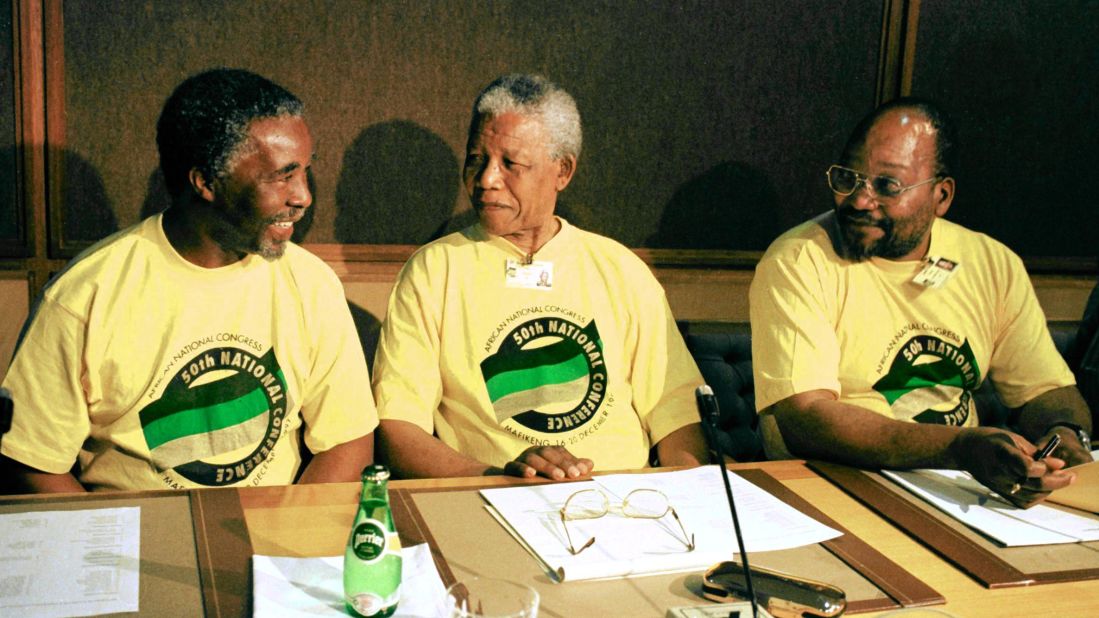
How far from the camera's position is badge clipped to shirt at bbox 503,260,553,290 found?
233cm

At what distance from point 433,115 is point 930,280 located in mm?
1388

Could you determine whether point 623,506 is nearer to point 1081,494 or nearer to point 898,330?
point 1081,494

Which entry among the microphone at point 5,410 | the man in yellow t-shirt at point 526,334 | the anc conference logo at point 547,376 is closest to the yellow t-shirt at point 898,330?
the man in yellow t-shirt at point 526,334

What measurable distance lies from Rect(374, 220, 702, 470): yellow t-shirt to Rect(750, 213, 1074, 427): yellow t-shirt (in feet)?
0.86

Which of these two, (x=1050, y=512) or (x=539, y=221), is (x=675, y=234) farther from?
(x=1050, y=512)

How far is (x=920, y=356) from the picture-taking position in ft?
7.96

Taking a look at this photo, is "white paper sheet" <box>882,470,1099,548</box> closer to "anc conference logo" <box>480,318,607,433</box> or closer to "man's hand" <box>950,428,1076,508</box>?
"man's hand" <box>950,428,1076,508</box>

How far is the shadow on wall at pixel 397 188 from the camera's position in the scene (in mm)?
2779

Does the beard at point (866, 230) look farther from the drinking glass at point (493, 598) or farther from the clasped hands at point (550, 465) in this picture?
the drinking glass at point (493, 598)

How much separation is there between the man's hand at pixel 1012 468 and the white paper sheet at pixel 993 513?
3 centimetres

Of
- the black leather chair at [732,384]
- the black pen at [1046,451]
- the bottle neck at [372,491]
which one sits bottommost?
the black leather chair at [732,384]

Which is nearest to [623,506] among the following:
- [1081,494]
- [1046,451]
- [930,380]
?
[1046,451]

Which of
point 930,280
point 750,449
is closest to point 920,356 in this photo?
point 930,280

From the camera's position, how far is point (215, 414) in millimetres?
1950
